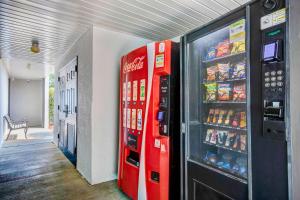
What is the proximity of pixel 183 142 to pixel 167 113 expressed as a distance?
0.33 meters

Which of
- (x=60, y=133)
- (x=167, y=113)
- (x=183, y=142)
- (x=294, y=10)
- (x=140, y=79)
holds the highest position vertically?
(x=294, y=10)

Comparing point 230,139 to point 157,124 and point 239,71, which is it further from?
point 157,124

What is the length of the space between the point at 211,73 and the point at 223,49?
24 cm

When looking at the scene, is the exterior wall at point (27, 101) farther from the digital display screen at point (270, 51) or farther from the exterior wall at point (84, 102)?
the digital display screen at point (270, 51)

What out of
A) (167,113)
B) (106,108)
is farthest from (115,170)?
(167,113)

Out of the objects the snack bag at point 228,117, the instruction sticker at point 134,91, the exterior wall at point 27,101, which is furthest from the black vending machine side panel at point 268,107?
the exterior wall at point 27,101

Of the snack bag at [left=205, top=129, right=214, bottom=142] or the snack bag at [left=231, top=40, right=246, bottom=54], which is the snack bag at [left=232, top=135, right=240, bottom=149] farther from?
the snack bag at [left=231, top=40, right=246, bottom=54]

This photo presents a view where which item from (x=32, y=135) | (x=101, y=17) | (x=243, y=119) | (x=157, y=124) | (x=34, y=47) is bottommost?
(x=32, y=135)

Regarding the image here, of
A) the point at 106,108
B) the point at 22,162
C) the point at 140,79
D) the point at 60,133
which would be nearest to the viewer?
the point at 140,79

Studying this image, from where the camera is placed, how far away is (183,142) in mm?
1804

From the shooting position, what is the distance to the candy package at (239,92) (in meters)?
1.47

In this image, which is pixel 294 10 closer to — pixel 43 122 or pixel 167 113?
pixel 167 113

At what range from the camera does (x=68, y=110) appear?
160 inches

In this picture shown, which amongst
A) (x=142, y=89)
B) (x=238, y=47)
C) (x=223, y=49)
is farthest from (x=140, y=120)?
(x=238, y=47)
